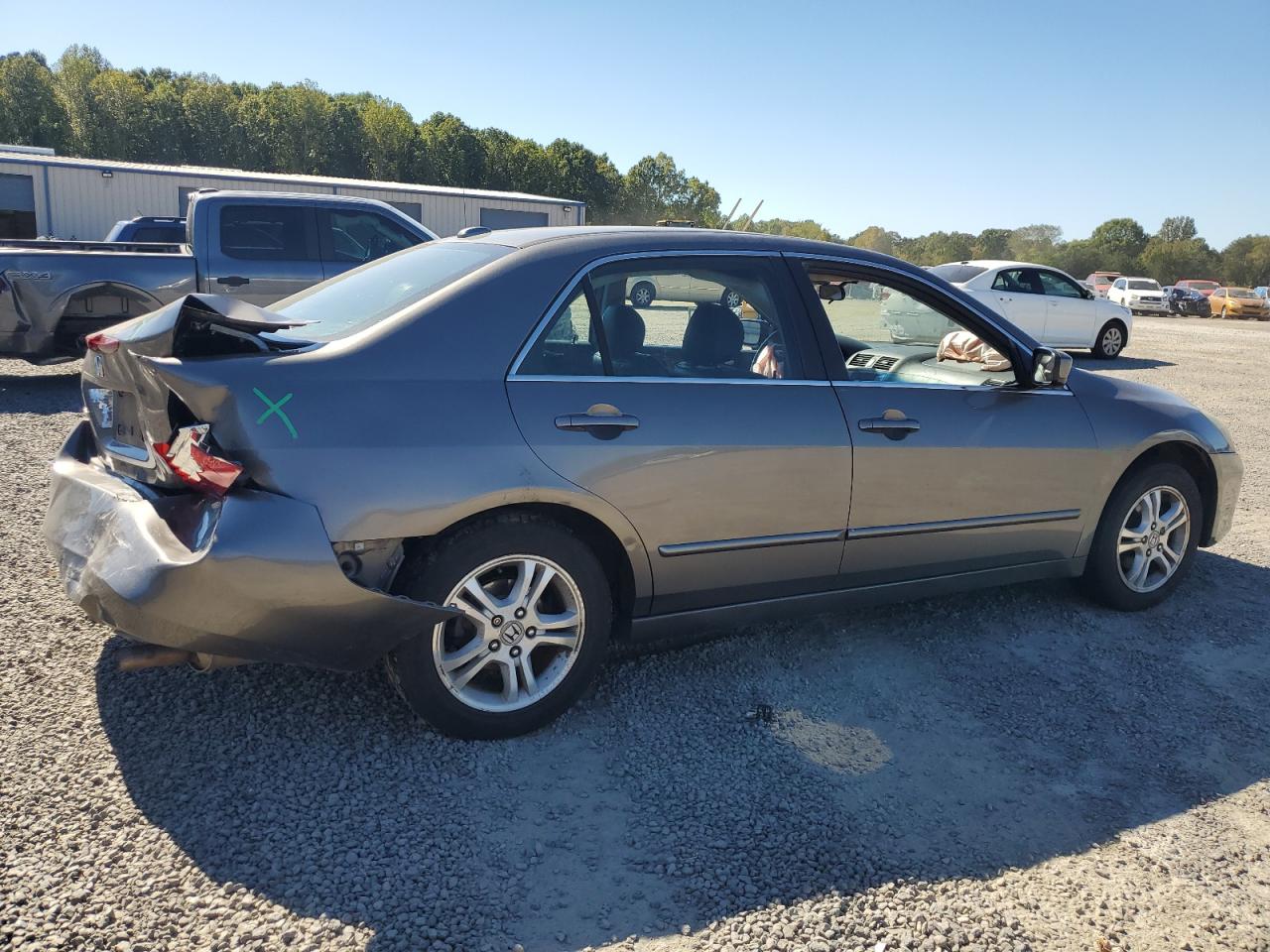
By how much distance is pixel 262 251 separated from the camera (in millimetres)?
9211

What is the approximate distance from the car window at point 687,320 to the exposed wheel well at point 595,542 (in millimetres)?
493

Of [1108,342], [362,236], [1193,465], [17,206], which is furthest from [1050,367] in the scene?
[17,206]

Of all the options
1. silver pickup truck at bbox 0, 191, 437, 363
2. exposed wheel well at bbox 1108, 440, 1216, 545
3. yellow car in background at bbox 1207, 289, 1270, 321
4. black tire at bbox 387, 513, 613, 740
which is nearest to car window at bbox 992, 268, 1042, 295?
silver pickup truck at bbox 0, 191, 437, 363

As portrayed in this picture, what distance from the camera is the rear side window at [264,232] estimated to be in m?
9.11

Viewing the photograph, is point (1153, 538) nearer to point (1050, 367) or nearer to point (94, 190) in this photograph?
point (1050, 367)

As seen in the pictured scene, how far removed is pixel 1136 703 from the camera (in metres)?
3.72

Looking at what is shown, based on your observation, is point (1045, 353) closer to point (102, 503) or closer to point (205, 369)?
point (205, 369)

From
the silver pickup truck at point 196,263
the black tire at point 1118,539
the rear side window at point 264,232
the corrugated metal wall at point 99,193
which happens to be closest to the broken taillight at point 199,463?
the black tire at point 1118,539

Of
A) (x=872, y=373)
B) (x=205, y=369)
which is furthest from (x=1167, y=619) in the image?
(x=205, y=369)

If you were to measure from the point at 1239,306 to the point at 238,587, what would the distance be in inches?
1879

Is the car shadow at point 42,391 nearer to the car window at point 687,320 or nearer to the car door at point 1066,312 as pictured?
the car window at point 687,320

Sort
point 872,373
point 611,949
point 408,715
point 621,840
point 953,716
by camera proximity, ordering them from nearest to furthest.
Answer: point 611,949
point 621,840
point 408,715
point 953,716
point 872,373

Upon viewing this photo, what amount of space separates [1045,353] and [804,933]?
276 cm

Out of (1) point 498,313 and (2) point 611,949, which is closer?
(2) point 611,949
